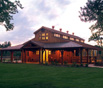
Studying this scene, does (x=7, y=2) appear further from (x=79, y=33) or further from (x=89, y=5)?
(x=79, y=33)

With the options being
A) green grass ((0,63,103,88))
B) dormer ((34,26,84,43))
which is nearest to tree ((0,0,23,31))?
green grass ((0,63,103,88))

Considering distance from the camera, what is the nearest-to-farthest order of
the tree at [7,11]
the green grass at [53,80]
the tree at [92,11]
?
the green grass at [53,80] → the tree at [7,11] → the tree at [92,11]

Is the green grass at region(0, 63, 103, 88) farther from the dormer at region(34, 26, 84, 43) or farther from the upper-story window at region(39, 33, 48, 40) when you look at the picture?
the upper-story window at region(39, 33, 48, 40)

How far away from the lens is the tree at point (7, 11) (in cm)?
1362

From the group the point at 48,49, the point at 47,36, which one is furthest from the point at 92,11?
the point at 47,36

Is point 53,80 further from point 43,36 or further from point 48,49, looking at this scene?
point 43,36

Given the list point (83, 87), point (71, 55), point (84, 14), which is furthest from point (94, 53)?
point (83, 87)

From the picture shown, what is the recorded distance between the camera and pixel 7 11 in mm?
14445

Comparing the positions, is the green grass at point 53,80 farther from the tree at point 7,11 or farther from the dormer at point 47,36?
the dormer at point 47,36

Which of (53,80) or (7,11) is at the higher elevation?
(7,11)

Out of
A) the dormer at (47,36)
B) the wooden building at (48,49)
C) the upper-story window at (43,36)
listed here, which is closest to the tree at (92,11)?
the wooden building at (48,49)

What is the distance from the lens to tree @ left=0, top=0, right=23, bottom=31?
1362cm

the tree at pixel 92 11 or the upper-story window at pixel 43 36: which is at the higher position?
the tree at pixel 92 11

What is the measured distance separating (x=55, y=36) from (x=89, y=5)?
12.4 m
